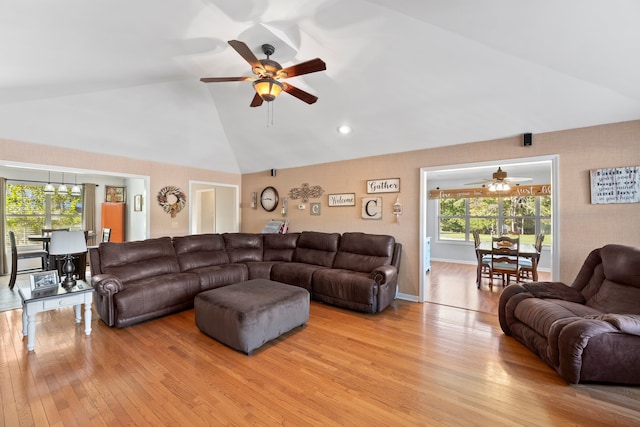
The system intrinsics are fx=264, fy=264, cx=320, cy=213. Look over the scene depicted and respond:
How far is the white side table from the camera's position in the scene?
2.58 meters

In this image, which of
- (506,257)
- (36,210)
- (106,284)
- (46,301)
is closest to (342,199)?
(506,257)

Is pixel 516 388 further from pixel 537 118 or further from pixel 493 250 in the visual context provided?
pixel 493 250

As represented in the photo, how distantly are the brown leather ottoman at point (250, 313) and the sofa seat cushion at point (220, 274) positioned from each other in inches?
38.1

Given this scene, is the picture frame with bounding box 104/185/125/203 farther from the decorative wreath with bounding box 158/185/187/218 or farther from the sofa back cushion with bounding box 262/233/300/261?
the sofa back cushion with bounding box 262/233/300/261

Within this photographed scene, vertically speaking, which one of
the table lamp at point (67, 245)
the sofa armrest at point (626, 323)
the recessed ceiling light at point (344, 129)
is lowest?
the sofa armrest at point (626, 323)

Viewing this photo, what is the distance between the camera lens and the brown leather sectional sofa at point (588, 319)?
202cm

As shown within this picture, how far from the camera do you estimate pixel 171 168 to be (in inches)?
211

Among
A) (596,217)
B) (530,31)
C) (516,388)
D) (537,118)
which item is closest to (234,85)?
(530,31)

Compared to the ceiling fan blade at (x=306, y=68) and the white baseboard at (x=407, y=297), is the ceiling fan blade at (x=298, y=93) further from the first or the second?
the white baseboard at (x=407, y=297)

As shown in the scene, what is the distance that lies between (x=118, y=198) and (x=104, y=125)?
13.5 ft

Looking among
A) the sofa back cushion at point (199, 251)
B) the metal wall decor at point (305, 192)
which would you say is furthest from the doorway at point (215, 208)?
the sofa back cushion at point (199, 251)

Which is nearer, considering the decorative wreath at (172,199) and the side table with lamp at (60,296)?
the side table with lamp at (60,296)

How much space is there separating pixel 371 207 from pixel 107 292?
12.9 ft

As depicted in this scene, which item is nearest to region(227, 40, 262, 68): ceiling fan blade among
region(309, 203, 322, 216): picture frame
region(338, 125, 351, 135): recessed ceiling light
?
region(338, 125, 351, 135): recessed ceiling light
